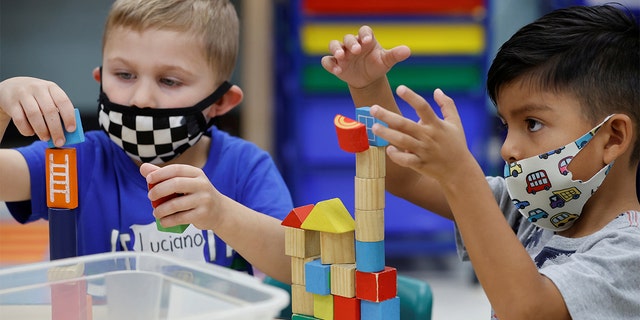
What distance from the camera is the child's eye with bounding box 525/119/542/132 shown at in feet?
2.96

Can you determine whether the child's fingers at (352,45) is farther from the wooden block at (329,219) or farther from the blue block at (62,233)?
the blue block at (62,233)

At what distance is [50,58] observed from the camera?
13.7 ft

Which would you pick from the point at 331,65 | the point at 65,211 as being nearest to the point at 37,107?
the point at 65,211

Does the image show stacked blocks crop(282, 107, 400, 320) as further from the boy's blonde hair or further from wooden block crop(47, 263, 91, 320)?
the boy's blonde hair

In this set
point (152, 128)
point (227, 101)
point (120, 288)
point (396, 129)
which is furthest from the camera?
point (227, 101)

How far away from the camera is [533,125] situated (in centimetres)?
91

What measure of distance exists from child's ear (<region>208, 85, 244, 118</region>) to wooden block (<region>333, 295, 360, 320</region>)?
0.49m

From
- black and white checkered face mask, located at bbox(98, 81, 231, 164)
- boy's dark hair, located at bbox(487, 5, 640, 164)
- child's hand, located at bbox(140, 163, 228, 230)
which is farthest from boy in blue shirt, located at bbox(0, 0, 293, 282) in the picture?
boy's dark hair, located at bbox(487, 5, 640, 164)

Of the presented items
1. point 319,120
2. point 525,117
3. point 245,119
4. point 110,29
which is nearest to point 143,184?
point 110,29

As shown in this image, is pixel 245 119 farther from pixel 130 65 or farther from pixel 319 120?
pixel 130 65

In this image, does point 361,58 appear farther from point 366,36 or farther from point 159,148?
point 159,148

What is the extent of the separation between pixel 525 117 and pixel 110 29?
61 cm

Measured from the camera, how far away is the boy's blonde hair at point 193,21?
1.11m

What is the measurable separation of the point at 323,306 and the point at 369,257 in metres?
0.08
